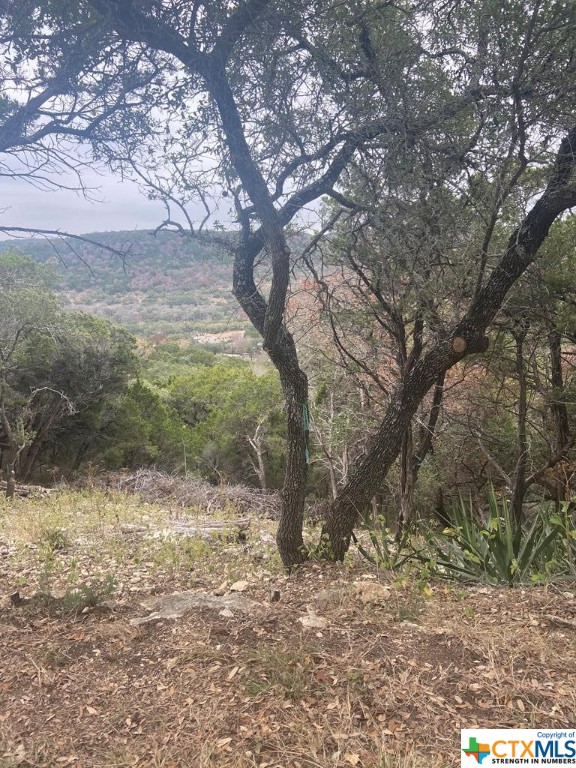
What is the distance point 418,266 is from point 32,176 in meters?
2.94

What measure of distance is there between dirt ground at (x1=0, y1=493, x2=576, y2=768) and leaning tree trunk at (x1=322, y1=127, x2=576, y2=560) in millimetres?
522

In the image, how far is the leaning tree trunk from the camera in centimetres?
380

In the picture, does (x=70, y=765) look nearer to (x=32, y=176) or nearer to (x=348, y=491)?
(x=348, y=491)

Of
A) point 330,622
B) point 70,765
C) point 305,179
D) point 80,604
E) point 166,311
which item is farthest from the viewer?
point 166,311

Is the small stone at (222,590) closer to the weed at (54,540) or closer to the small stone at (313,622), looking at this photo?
the small stone at (313,622)

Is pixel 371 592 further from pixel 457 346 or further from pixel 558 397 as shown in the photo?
pixel 558 397

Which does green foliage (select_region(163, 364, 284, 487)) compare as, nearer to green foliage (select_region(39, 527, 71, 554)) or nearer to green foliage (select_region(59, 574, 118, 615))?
green foliage (select_region(39, 527, 71, 554))

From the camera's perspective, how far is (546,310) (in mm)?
5613

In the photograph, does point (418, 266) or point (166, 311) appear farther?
point (166, 311)

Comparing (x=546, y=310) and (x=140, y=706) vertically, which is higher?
(x=546, y=310)

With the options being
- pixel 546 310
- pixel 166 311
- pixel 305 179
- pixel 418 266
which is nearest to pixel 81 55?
pixel 305 179

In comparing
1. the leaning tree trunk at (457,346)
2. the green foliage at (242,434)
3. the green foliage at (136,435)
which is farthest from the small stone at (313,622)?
the green foliage at (136,435)

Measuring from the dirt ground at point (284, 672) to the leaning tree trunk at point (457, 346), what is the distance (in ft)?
1.71

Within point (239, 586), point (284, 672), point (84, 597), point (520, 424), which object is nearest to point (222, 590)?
point (239, 586)
